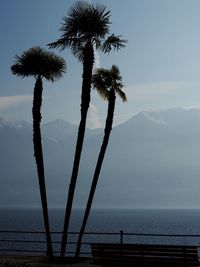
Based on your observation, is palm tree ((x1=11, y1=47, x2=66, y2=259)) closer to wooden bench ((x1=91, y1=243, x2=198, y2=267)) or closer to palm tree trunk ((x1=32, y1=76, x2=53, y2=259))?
palm tree trunk ((x1=32, y1=76, x2=53, y2=259))

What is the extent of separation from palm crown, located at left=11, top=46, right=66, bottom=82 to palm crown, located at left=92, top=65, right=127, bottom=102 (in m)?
2.22

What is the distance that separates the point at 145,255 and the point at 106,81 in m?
10.1

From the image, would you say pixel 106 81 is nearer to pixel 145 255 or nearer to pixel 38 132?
pixel 38 132

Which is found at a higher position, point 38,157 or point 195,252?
point 38,157

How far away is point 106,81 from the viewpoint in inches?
985

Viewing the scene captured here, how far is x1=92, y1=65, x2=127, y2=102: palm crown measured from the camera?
25.0 metres

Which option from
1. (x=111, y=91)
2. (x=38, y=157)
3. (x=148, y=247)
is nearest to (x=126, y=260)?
(x=148, y=247)

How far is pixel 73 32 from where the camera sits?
22.1m

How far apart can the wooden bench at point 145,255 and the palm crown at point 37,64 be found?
8.78 metres

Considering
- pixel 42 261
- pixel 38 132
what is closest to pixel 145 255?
pixel 42 261

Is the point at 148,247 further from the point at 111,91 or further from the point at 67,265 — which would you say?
the point at 111,91

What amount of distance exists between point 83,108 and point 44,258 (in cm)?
636

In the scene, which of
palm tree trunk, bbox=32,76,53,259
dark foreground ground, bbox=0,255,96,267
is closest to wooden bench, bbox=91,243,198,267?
dark foreground ground, bbox=0,255,96,267

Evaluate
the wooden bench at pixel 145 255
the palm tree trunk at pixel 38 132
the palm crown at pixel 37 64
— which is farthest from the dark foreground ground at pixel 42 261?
the palm crown at pixel 37 64
